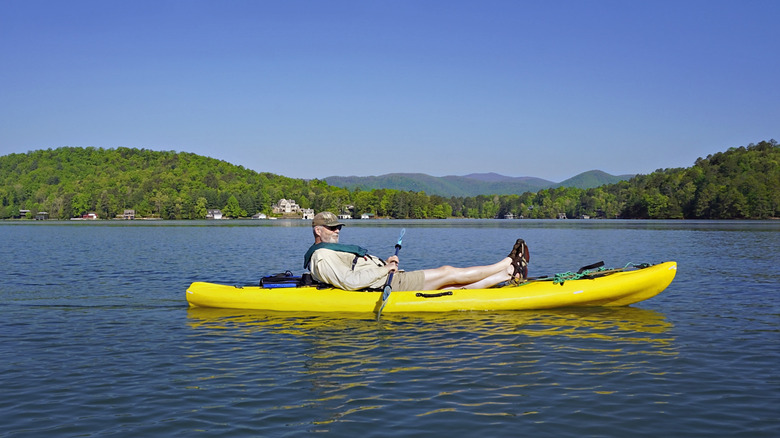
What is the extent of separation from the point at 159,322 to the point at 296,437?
622 centimetres

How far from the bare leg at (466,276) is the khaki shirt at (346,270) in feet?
3.07

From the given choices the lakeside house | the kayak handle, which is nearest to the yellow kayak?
the kayak handle

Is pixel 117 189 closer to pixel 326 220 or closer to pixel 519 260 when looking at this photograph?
pixel 326 220

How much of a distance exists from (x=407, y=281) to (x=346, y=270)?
45.2 inches

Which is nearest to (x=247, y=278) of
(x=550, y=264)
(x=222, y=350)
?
(x=222, y=350)

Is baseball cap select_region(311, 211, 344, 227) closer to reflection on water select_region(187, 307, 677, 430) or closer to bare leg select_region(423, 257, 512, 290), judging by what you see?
reflection on water select_region(187, 307, 677, 430)

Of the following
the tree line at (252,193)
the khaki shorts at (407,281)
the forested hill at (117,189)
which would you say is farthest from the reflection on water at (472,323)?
the forested hill at (117,189)

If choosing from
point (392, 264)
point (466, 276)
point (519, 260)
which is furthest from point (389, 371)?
point (519, 260)

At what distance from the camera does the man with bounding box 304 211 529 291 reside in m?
10.5

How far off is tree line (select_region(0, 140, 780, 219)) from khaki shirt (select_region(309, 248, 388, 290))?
4553 inches

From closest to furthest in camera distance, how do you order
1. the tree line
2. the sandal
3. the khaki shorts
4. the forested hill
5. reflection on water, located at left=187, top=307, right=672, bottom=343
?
reflection on water, located at left=187, top=307, right=672, bottom=343 < the khaki shorts < the sandal < the tree line < the forested hill

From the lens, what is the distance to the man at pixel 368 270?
10.5 metres

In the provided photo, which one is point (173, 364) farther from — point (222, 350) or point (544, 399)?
point (544, 399)

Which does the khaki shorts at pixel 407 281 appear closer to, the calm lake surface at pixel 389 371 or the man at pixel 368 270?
the man at pixel 368 270
